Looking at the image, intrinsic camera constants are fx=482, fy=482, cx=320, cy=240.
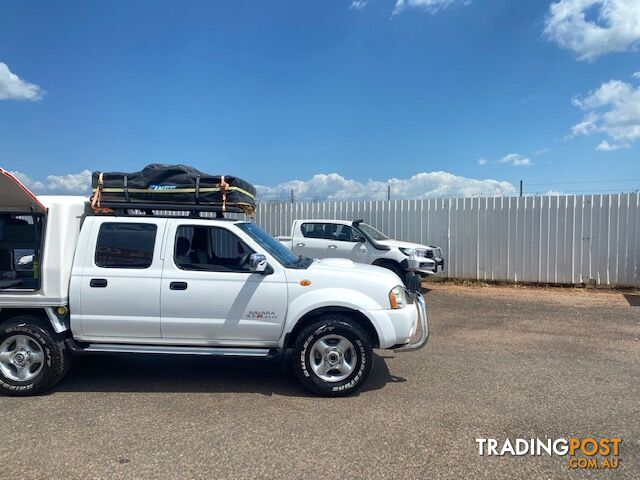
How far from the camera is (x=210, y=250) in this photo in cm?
536

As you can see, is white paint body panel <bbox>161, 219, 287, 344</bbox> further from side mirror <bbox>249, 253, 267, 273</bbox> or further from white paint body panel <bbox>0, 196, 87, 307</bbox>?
white paint body panel <bbox>0, 196, 87, 307</bbox>

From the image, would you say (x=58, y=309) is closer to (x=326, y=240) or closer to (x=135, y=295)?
(x=135, y=295)

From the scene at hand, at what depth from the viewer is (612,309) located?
9.65 m

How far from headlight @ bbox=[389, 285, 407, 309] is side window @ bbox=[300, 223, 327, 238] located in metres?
7.11

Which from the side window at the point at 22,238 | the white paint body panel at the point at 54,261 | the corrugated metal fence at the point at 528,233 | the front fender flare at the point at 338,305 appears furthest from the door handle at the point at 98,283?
the corrugated metal fence at the point at 528,233

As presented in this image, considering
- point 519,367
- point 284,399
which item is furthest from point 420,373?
point 284,399

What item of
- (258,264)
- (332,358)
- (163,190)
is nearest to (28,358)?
(163,190)

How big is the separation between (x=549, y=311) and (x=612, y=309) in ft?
4.50

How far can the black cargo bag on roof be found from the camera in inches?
204

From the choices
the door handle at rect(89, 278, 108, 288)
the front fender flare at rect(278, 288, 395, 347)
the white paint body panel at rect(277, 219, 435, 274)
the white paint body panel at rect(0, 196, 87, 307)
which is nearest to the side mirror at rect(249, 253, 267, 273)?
the front fender flare at rect(278, 288, 395, 347)

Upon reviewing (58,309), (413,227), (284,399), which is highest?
(413,227)

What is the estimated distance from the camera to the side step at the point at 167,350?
4.94 meters

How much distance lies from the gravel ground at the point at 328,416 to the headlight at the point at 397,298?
0.89 meters

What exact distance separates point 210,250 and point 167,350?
45.3 inches
